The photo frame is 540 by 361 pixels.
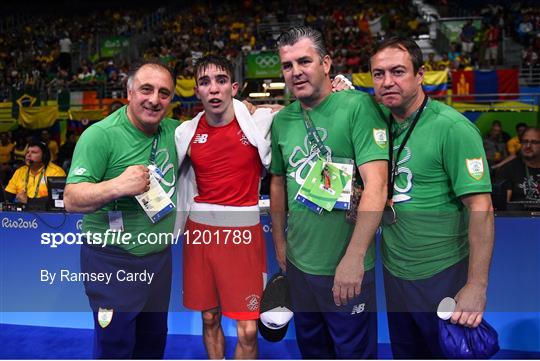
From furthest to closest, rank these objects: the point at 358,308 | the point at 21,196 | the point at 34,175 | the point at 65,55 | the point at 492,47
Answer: the point at 65,55
the point at 492,47
the point at 34,175
the point at 21,196
the point at 358,308

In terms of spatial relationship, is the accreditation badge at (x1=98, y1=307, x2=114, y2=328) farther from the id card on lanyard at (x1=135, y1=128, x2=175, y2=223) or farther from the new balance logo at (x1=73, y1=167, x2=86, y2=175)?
the new balance logo at (x1=73, y1=167, x2=86, y2=175)

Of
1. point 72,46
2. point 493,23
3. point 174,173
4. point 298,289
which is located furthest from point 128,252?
point 72,46

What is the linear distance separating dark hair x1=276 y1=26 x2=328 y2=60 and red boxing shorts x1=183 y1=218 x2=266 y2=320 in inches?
35.7

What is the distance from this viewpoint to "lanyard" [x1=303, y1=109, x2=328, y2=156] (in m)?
2.33

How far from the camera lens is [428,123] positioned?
2.24m

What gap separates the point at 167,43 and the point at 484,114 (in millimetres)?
13008

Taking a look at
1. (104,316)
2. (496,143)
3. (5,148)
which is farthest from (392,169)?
(5,148)

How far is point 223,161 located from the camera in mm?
2686

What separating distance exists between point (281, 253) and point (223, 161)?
0.56 metres

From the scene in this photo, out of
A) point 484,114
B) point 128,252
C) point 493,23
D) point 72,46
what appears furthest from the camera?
point 72,46

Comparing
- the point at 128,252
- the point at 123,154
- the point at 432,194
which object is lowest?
the point at 128,252

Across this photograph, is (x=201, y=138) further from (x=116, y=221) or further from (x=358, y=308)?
(x=358, y=308)

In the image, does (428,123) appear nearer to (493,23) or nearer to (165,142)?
(165,142)

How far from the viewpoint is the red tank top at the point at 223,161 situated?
269cm
